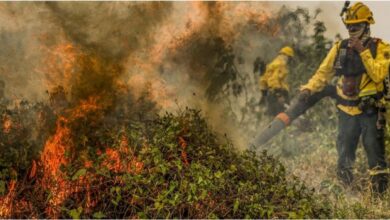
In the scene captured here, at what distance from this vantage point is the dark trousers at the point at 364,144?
353 inches

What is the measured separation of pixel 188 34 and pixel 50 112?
120 inches

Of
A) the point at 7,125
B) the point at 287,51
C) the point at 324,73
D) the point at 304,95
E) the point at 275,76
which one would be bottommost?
the point at 7,125

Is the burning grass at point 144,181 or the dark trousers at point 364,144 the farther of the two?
the dark trousers at point 364,144

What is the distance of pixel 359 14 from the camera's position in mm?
9000

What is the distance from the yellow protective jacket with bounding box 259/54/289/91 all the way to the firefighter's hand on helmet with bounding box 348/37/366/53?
2286 millimetres

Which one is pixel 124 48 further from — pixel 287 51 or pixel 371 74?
pixel 371 74

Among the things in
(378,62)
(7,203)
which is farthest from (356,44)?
(7,203)

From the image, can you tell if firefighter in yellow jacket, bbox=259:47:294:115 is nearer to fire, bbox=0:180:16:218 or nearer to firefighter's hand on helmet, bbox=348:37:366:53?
firefighter's hand on helmet, bbox=348:37:366:53

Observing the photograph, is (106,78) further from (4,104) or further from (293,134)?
(293,134)

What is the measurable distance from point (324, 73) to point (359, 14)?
1.22 m

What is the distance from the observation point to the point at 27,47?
8.77 m

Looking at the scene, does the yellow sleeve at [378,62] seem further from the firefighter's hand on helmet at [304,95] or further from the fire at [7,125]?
the fire at [7,125]

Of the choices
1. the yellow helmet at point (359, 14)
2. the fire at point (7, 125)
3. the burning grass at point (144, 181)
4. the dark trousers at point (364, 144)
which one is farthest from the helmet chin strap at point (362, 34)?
the fire at point (7, 125)

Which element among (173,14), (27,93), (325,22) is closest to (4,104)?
(27,93)
